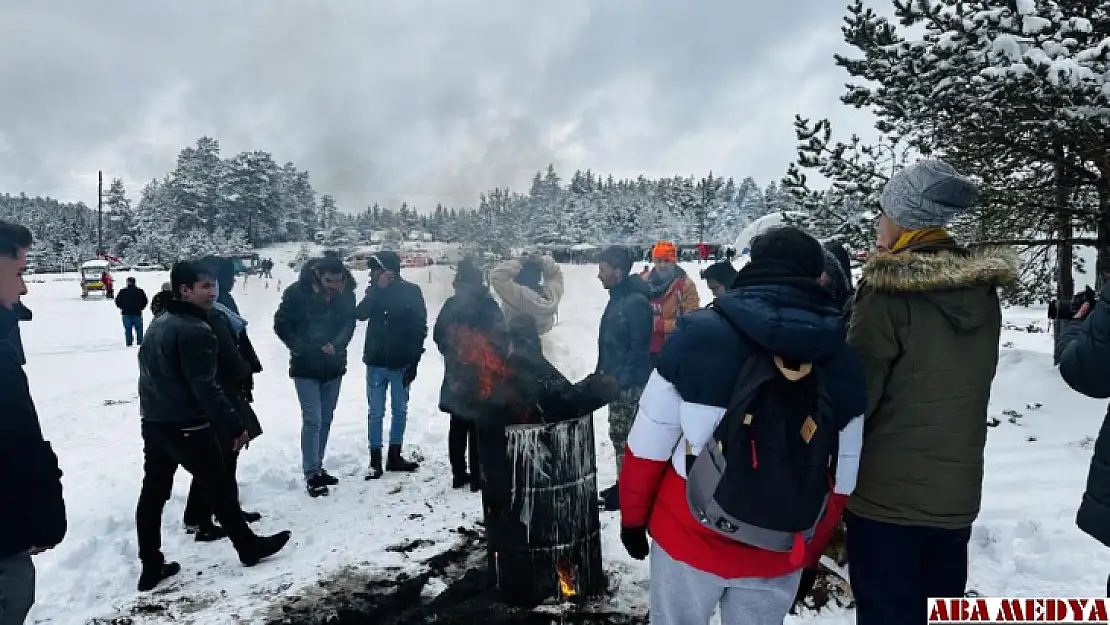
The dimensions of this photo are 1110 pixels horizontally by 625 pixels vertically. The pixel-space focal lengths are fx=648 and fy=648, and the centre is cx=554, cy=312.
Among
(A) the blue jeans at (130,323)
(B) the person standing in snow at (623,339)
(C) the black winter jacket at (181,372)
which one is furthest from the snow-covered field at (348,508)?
(A) the blue jeans at (130,323)

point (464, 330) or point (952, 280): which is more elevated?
point (952, 280)

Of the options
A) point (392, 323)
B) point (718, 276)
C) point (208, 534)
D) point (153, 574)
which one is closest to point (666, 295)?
point (718, 276)

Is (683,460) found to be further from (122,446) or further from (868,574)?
(122,446)

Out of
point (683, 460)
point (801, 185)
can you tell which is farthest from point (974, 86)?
point (683, 460)

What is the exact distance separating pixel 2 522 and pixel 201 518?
9.48 ft

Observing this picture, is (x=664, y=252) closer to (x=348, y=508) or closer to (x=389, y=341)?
(x=389, y=341)

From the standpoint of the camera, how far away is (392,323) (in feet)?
20.5

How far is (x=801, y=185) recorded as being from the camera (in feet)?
30.4

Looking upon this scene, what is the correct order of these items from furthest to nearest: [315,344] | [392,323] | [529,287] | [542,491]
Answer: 1. [529,287]
2. [392,323]
3. [315,344]
4. [542,491]

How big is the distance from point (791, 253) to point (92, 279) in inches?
1539

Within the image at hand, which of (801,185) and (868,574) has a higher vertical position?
(801,185)

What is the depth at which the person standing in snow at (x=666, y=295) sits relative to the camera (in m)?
5.83

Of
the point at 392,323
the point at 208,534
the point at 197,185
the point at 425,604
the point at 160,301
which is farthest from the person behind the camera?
the point at 197,185

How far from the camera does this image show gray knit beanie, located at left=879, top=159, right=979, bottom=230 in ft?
7.78
